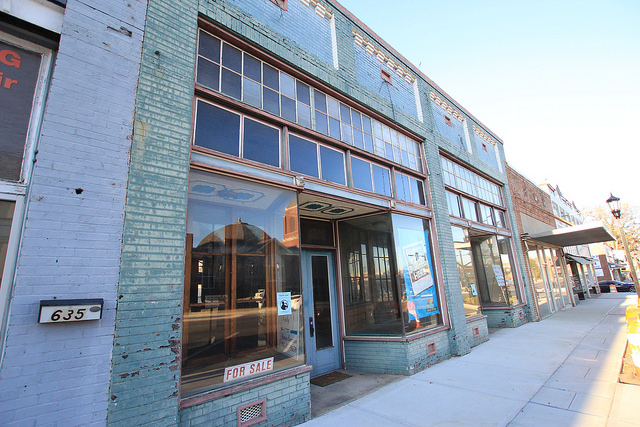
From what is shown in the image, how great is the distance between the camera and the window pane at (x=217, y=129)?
Result: 4.05 meters

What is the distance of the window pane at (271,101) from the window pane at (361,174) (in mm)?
1977

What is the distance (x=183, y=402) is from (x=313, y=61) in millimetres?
5809

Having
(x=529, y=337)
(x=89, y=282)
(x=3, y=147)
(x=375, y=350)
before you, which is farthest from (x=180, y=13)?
(x=529, y=337)

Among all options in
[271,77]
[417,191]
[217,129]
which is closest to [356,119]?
[271,77]

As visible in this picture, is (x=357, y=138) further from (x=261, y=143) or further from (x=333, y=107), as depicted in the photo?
(x=261, y=143)

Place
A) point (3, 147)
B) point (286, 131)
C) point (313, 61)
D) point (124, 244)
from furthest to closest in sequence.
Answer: point (313, 61)
point (286, 131)
point (124, 244)
point (3, 147)

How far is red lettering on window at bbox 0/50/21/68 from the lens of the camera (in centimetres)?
294

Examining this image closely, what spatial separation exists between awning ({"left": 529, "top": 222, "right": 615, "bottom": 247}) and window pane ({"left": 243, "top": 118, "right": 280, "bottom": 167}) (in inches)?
478

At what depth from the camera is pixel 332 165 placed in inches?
226

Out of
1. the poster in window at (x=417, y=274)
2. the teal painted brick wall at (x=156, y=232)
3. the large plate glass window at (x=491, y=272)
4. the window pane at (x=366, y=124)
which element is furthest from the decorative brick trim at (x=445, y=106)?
the teal painted brick wall at (x=156, y=232)

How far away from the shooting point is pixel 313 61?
574cm

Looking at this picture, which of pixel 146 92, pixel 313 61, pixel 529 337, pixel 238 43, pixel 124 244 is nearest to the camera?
pixel 124 244

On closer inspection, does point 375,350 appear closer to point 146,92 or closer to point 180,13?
point 146,92

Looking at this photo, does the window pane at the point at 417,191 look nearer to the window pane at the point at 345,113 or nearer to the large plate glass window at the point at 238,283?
the window pane at the point at 345,113
